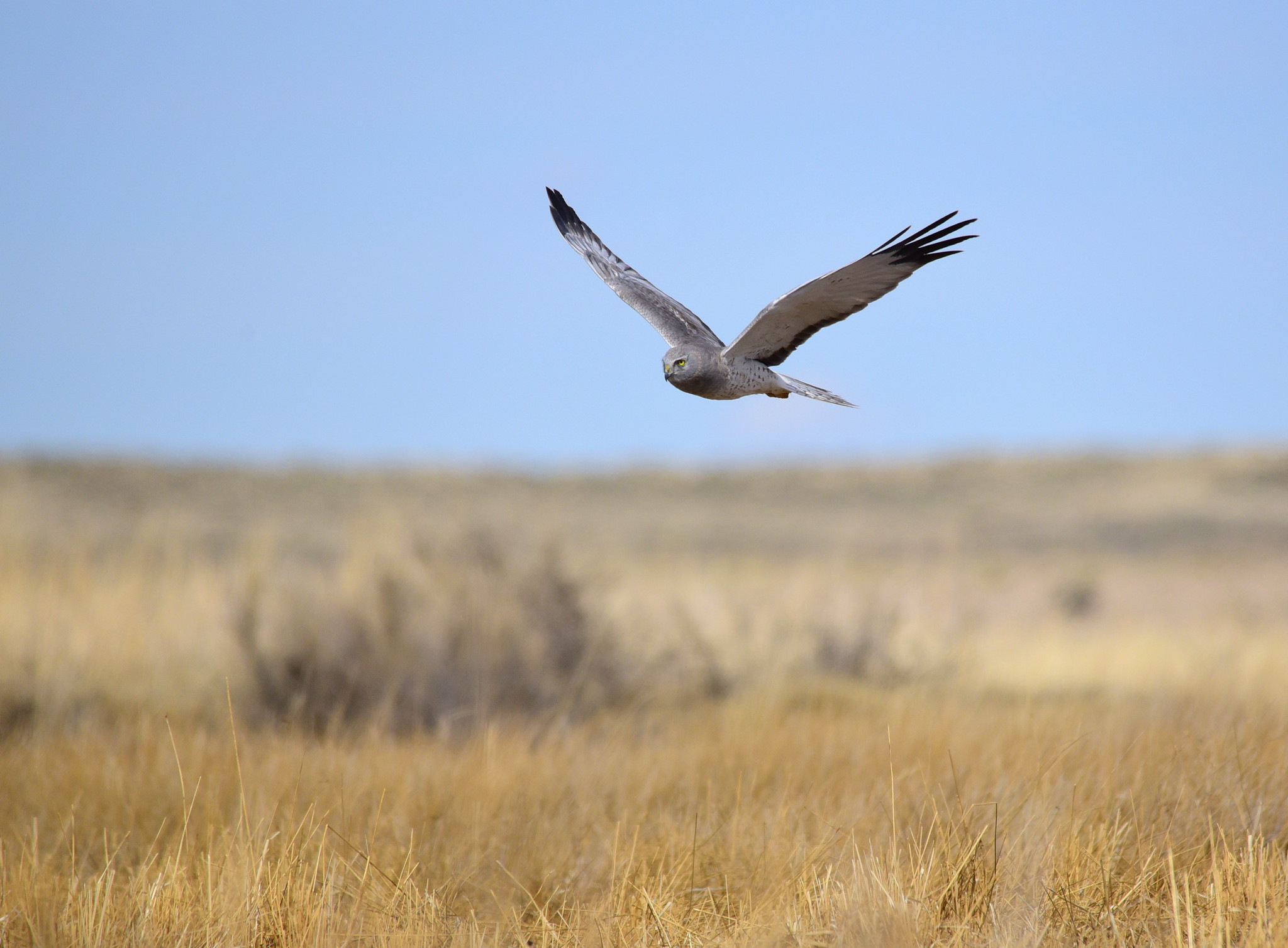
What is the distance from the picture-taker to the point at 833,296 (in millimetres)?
2633

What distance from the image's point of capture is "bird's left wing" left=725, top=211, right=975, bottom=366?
2504 mm

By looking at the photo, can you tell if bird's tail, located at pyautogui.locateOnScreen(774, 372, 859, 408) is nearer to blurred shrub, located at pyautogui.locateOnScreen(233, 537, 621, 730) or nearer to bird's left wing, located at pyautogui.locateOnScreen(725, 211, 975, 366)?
bird's left wing, located at pyautogui.locateOnScreen(725, 211, 975, 366)

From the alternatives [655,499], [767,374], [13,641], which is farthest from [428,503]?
[767,374]

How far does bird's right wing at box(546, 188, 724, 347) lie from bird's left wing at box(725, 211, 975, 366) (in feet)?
0.37

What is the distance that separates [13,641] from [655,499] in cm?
3377

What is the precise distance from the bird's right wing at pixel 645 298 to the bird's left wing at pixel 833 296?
11 centimetres

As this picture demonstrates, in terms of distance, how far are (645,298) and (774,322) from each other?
553 mm

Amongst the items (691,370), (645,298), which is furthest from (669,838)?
→ (691,370)

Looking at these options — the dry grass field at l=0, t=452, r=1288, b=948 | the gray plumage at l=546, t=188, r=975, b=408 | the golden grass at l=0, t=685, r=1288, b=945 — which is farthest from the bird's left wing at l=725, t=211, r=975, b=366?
the golden grass at l=0, t=685, r=1288, b=945

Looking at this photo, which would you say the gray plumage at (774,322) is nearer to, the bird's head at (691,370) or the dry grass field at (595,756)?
the bird's head at (691,370)

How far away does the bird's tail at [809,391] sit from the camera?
2479 mm

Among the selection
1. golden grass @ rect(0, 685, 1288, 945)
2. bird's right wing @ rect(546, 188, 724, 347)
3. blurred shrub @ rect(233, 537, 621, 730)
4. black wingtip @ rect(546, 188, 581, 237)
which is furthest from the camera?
blurred shrub @ rect(233, 537, 621, 730)

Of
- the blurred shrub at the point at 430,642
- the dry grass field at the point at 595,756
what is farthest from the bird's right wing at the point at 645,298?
the blurred shrub at the point at 430,642

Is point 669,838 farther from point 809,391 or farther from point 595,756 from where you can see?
point 809,391
